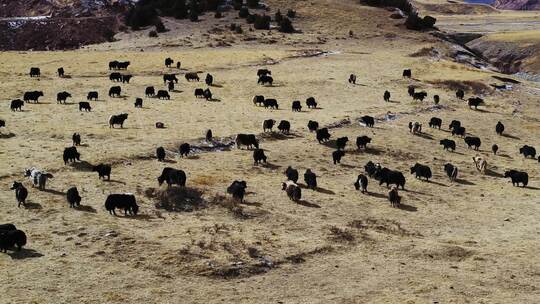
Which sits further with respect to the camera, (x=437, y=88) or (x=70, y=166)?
(x=437, y=88)

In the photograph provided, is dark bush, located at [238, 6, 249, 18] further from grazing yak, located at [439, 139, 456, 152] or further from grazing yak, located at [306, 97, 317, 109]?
grazing yak, located at [439, 139, 456, 152]

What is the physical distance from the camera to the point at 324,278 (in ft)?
64.0

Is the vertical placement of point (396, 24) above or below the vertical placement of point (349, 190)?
above

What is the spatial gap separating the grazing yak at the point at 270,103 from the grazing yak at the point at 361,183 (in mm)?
16516

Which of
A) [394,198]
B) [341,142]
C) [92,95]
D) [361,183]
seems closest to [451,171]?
[341,142]

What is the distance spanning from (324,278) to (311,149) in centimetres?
1630

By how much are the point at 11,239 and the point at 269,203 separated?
34.6 feet

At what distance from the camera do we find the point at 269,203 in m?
26.1

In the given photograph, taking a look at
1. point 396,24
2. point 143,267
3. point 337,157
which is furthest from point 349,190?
point 396,24

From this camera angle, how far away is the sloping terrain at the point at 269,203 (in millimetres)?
18719

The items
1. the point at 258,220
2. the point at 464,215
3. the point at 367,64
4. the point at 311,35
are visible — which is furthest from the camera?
the point at 311,35

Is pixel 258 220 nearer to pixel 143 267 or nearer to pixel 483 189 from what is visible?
pixel 143 267

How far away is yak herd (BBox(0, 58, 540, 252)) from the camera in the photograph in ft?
76.3

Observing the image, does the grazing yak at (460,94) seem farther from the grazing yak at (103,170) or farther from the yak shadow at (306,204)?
the grazing yak at (103,170)
